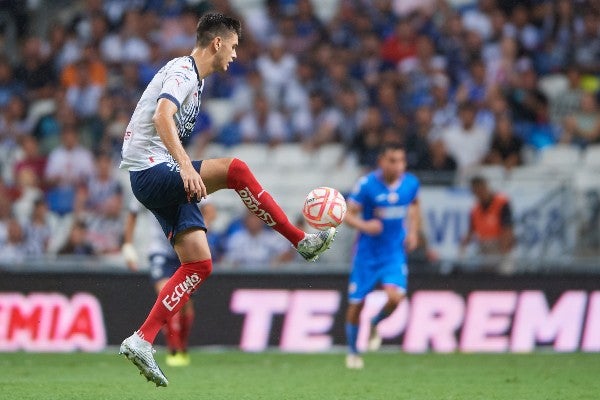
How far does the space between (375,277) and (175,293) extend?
4.55 m

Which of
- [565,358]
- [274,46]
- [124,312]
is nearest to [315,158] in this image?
[274,46]

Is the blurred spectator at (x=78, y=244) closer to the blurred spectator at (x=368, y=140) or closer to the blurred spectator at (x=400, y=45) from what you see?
the blurred spectator at (x=368, y=140)

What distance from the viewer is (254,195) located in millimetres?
7926

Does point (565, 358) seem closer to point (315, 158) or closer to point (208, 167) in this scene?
point (315, 158)

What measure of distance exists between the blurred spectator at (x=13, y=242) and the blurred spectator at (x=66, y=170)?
572mm

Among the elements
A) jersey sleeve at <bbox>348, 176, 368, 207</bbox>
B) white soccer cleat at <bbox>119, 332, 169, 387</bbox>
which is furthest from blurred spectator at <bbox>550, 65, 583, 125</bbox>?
white soccer cleat at <bbox>119, 332, 169, 387</bbox>

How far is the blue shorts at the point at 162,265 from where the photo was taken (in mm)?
12758

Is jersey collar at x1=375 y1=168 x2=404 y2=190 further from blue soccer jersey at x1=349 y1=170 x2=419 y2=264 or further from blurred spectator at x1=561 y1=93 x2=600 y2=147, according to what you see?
blurred spectator at x1=561 y1=93 x2=600 y2=147

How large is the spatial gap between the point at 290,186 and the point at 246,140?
235 cm

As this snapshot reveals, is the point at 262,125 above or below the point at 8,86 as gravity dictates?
below

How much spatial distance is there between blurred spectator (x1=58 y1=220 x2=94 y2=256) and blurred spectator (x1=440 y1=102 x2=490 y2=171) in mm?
4834

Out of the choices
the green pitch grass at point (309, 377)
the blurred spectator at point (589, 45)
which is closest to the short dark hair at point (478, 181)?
the green pitch grass at point (309, 377)

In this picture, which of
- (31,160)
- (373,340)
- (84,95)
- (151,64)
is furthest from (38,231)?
(373,340)

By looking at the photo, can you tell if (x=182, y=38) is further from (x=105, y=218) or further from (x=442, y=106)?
(x=105, y=218)
